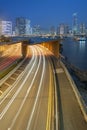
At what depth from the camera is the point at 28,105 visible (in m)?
30.0

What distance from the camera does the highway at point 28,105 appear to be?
79.8 feet

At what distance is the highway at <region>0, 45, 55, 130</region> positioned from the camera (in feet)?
79.8

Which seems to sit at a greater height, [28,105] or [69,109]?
[28,105]

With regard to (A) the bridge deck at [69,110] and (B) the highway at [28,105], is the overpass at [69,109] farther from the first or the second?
(B) the highway at [28,105]

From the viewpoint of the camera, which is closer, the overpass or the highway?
the highway

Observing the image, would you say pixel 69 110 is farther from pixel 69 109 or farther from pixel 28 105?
pixel 28 105

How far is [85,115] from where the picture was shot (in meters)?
26.3

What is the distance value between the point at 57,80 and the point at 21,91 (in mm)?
10021

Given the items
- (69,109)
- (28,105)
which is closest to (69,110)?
(69,109)

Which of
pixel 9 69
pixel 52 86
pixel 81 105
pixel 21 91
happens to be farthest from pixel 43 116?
pixel 9 69

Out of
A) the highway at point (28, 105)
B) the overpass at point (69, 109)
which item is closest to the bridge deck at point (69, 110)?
the overpass at point (69, 109)

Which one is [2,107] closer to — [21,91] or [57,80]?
[21,91]

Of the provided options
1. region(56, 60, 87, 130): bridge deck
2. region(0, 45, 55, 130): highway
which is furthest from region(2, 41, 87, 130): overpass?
region(0, 45, 55, 130): highway

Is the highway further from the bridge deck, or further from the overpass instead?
the bridge deck
